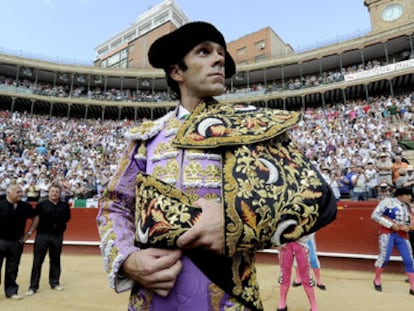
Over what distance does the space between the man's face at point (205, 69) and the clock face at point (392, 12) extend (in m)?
28.1

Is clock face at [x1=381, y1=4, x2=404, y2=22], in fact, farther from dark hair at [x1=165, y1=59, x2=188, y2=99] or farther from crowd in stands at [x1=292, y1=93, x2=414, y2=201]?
dark hair at [x1=165, y1=59, x2=188, y2=99]

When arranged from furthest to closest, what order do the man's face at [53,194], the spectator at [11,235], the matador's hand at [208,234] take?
the man's face at [53,194]
the spectator at [11,235]
the matador's hand at [208,234]

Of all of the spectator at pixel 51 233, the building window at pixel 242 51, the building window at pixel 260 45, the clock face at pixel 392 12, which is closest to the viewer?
the spectator at pixel 51 233

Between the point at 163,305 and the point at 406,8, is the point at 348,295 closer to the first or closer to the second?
the point at 163,305

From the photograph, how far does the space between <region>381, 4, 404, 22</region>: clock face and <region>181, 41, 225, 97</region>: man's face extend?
28.1 metres

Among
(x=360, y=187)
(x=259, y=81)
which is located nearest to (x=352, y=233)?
(x=360, y=187)

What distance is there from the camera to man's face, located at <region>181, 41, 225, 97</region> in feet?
4.32

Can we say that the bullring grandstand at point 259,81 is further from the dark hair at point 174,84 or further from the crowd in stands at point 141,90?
the dark hair at point 174,84

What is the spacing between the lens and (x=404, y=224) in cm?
467

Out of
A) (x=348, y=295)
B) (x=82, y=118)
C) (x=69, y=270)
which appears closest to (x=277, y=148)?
(x=348, y=295)

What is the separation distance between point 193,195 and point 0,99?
27.8 meters

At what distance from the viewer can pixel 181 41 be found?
137cm

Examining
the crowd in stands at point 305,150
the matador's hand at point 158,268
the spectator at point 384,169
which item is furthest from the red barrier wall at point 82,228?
the matador's hand at point 158,268

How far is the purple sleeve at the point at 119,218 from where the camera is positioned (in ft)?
3.48
